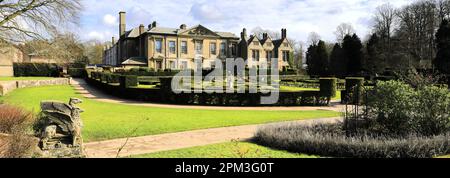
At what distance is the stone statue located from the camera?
25.5 feet

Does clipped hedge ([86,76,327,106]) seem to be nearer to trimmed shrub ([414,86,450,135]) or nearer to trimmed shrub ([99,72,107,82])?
trimmed shrub ([99,72,107,82])

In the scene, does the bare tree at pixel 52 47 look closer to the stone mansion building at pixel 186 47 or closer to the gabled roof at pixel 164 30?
the stone mansion building at pixel 186 47

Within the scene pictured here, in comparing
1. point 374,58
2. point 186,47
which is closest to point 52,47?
point 186,47

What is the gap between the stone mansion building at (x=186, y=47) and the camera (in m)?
52.6

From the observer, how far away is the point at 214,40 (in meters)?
57.1

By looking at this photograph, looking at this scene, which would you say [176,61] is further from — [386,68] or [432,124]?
[432,124]

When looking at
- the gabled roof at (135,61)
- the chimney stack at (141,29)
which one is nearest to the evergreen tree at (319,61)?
the gabled roof at (135,61)

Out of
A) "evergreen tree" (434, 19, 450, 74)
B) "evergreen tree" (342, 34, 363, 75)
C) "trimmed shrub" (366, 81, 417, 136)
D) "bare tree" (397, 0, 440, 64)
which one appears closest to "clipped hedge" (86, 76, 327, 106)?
"trimmed shrub" (366, 81, 417, 136)

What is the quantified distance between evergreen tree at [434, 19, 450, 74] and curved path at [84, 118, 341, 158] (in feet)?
115

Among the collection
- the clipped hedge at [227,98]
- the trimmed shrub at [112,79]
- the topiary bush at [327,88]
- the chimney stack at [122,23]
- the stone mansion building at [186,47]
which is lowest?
the clipped hedge at [227,98]

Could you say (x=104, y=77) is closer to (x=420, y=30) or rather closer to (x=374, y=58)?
(x=374, y=58)

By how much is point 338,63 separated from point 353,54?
2606 millimetres

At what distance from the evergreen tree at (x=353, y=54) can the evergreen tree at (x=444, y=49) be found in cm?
1358
